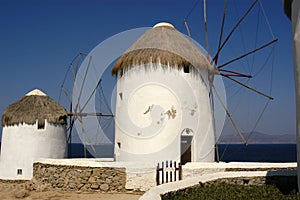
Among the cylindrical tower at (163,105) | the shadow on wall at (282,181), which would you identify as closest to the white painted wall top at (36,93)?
the cylindrical tower at (163,105)

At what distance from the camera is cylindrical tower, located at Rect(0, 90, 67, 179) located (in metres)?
14.2

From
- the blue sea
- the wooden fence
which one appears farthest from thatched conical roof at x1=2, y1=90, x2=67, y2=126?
the wooden fence

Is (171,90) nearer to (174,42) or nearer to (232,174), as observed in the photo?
(174,42)

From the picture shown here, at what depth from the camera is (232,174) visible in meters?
7.16

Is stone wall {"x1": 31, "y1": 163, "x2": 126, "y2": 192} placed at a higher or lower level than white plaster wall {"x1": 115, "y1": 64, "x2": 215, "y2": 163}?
lower

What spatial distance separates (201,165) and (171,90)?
2.97 m

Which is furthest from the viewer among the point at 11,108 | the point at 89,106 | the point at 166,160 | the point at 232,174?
the point at 89,106

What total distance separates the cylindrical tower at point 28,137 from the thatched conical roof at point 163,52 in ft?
12.2

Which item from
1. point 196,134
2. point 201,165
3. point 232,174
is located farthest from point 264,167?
point 232,174

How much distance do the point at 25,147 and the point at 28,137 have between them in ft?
1.36

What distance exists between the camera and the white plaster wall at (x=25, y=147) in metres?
14.1

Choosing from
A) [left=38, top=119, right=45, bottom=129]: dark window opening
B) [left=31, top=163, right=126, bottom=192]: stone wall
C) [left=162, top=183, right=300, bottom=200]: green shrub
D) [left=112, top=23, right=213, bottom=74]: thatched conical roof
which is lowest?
[left=31, top=163, right=126, bottom=192]: stone wall

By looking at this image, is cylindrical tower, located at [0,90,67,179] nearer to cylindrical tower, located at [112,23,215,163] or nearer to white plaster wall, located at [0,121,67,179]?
white plaster wall, located at [0,121,67,179]

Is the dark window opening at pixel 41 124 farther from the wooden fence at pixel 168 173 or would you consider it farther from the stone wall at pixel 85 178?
the wooden fence at pixel 168 173
